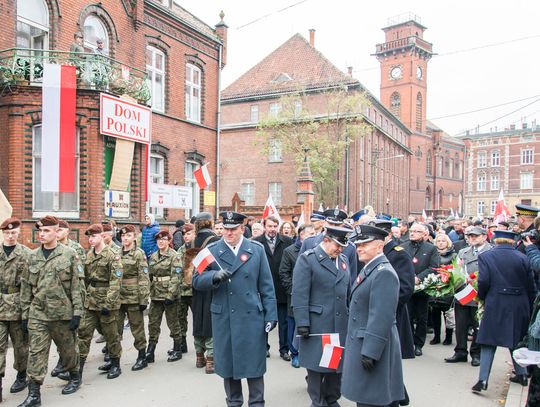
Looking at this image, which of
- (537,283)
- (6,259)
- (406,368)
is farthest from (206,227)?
(537,283)

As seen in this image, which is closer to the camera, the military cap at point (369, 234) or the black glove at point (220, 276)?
the military cap at point (369, 234)

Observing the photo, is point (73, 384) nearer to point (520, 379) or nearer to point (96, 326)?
point (96, 326)

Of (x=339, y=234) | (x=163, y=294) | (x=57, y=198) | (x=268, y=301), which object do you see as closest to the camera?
(x=339, y=234)

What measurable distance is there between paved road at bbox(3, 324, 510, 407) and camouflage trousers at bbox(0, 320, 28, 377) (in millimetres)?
377

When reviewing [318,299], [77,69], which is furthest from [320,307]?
[77,69]

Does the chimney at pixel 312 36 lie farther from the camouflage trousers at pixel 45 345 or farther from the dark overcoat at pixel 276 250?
the camouflage trousers at pixel 45 345

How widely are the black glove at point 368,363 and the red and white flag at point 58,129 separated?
39.7 ft

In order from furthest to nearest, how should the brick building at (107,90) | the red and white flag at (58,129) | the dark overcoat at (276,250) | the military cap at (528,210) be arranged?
the brick building at (107,90), the red and white flag at (58,129), the dark overcoat at (276,250), the military cap at (528,210)

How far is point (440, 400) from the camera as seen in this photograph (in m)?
6.36

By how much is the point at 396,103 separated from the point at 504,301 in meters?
68.3

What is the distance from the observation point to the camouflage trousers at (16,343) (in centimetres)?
621

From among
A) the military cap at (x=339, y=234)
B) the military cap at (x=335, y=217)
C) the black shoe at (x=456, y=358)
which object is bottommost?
the black shoe at (x=456, y=358)

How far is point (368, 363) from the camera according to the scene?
4223 millimetres

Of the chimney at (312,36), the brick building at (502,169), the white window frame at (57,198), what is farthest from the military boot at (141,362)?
the brick building at (502,169)
